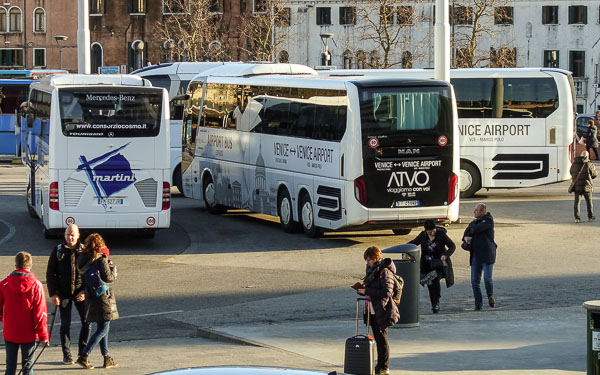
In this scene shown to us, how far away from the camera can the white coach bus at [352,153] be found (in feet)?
77.2

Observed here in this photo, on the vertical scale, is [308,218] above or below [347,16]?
below

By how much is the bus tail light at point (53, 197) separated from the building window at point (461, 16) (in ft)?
182

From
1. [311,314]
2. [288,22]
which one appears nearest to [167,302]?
[311,314]

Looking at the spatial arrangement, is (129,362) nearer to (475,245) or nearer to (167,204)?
(475,245)

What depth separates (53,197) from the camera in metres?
23.2

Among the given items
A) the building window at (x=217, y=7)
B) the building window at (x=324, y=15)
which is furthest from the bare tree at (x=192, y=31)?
the building window at (x=324, y=15)

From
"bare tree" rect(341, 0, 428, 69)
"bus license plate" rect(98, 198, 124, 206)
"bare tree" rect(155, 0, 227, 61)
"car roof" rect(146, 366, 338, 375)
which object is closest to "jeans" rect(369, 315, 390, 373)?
"car roof" rect(146, 366, 338, 375)

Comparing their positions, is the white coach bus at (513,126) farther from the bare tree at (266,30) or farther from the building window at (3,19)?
the building window at (3,19)

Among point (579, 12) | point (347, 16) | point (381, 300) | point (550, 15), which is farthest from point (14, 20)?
point (381, 300)

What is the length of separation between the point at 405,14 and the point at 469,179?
41.2 m

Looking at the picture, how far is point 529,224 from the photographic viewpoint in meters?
27.5

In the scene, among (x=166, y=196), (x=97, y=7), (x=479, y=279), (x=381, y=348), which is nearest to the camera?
(x=381, y=348)

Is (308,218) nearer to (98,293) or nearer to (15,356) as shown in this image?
(98,293)

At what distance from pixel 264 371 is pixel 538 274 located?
1539cm
